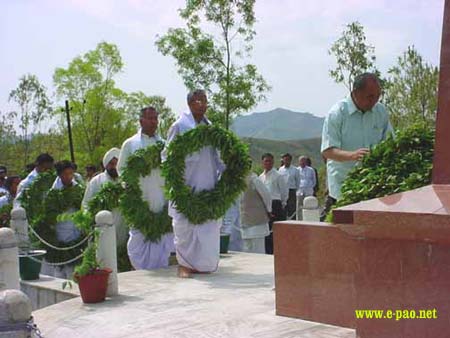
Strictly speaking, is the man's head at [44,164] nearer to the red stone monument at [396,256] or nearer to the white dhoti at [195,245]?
the white dhoti at [195,245]

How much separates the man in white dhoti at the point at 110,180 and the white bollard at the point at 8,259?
2834 mm

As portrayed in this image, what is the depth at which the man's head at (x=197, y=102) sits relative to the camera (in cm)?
725

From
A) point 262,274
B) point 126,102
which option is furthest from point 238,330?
point 126,102

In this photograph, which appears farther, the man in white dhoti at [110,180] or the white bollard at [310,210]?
the man in white dhoti at [110,180]

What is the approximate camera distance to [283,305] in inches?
188

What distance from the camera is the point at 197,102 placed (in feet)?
23.9

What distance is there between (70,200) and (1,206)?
223 centimetres

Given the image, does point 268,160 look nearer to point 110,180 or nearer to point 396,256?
point 110,180

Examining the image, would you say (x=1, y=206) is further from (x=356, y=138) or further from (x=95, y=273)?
(x=356, y=138)

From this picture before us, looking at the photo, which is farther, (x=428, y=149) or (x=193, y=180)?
(x=193, y=180)

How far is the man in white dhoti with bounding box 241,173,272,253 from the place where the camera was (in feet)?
32.3

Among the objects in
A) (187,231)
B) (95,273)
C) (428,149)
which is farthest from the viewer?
(187,231)

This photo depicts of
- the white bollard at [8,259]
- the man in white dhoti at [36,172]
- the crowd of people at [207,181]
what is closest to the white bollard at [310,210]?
the crowd of people at [207,181]

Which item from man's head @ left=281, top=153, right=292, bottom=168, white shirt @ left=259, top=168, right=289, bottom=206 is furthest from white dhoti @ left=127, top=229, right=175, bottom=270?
man's head @ left=281, top=153, right=292, bottom=168
